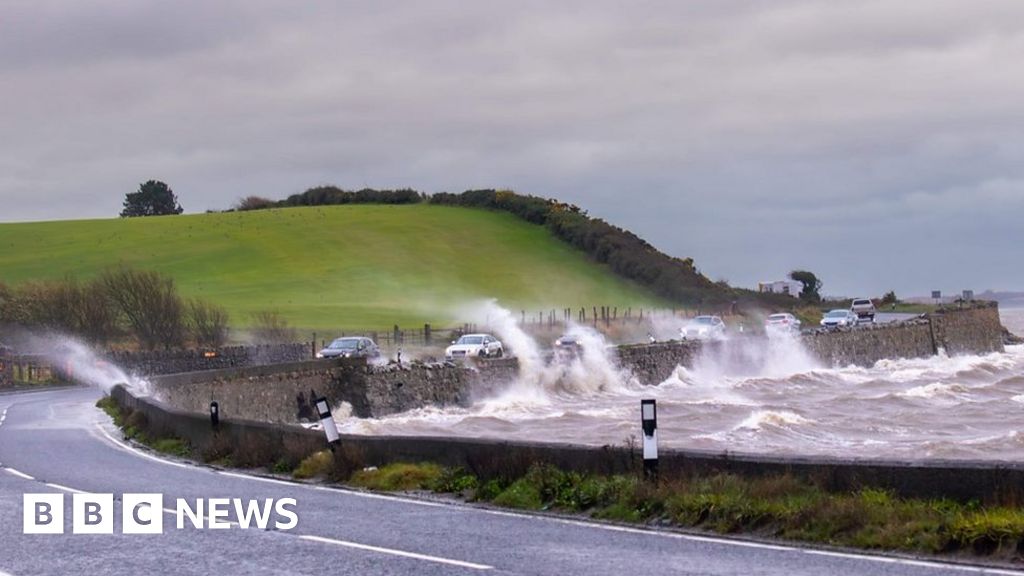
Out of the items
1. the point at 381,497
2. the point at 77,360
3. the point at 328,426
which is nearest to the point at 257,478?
the point at 328,426

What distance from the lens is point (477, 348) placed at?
64562 millimetres

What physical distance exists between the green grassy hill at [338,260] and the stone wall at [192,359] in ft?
77.0

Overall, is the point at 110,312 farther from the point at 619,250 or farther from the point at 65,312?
the point at 619,250

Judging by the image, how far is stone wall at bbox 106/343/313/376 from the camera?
213 ft

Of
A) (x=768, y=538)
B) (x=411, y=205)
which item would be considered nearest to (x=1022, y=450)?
(x=768, y=538)

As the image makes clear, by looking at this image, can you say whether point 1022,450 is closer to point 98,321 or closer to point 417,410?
point 417,410

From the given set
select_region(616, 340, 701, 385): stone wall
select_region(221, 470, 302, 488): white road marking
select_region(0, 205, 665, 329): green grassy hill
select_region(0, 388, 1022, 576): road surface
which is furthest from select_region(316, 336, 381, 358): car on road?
select_region(0, 388, 1022, 576): road surface

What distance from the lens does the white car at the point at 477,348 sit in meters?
Answer: 63.6

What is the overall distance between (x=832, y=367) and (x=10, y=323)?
42466mm

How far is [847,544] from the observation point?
1336 cm

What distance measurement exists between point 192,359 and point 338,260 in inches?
2440

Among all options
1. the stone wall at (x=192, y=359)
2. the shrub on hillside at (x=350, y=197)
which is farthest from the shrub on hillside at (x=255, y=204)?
the stone wall at (x=192, y=359)

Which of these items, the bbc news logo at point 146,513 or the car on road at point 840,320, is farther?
the car on road at point 840,320

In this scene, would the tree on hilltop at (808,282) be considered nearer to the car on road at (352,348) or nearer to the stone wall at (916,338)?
the stone wall at (916,338)
